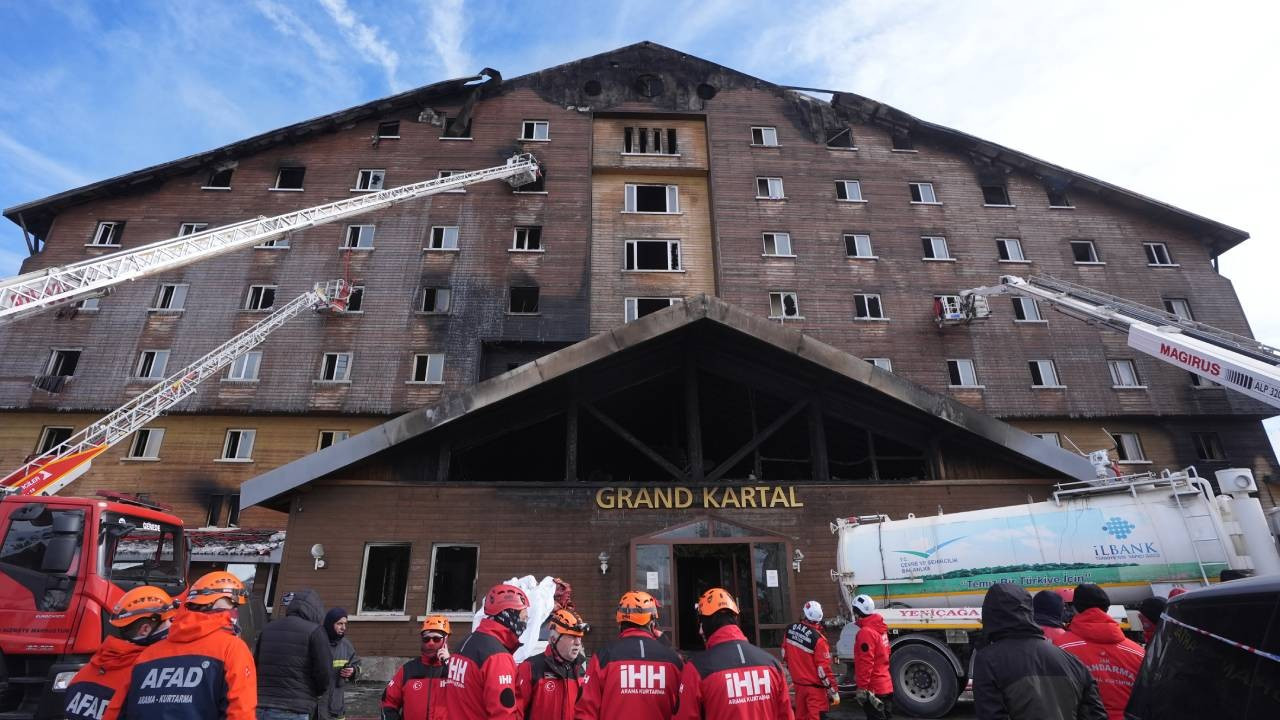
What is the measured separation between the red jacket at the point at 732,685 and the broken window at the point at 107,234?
3763 centimetres

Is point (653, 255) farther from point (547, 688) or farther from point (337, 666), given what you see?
point (547, 688)

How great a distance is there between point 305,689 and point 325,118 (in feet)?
113

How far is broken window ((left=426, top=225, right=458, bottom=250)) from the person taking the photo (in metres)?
31.7

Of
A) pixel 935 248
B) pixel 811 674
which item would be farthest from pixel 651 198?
pixel 811 674

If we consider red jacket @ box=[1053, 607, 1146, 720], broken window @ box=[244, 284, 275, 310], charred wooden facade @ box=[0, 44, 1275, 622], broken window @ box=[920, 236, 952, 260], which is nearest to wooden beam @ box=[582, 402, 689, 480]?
red jacket @ box=[1053, 607, 1146, 720]

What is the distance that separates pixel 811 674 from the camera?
8.06 meters

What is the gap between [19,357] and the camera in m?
28.0

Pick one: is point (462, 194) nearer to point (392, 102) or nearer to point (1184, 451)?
point (392, 102)

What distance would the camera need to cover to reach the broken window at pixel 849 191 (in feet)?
110

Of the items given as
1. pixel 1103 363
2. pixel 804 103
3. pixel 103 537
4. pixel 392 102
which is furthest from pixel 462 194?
pixel 1103 363

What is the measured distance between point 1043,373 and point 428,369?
28413mm

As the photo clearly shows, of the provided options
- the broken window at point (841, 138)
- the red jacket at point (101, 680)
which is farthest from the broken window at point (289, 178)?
the red jacket at point (101, 680)

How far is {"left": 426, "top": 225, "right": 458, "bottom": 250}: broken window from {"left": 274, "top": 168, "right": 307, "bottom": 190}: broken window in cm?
767

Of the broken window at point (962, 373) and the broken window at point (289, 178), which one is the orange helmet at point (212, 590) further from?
the broken window at point (289, 178)
